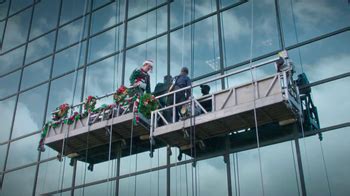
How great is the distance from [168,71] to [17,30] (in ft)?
35.2

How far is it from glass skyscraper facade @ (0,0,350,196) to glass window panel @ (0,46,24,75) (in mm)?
69

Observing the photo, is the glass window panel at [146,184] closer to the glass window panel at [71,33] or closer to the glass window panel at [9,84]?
the glass window panel at [71,33]

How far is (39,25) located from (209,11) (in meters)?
9.75

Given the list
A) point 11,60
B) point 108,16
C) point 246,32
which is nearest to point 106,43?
point 108,16

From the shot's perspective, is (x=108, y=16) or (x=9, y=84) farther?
(x=9, y=84)

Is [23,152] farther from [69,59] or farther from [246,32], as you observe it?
[246,32]

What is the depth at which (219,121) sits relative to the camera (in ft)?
46.8

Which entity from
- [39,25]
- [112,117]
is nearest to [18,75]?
[39,25]

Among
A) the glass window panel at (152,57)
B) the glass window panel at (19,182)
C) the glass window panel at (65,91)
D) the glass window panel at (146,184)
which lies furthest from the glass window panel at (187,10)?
the glass window panel at (19,182)

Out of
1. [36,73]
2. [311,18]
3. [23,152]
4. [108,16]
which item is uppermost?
[108,16]

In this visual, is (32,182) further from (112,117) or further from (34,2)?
(34,2)

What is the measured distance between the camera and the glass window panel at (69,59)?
21.3 metres

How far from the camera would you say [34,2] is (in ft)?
82.9

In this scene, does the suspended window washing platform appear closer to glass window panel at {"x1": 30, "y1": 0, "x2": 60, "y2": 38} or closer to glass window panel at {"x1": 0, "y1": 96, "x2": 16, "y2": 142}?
glass window panel at {"x1": 0, "y1": 96, "x2": 16, "y2": 142}
